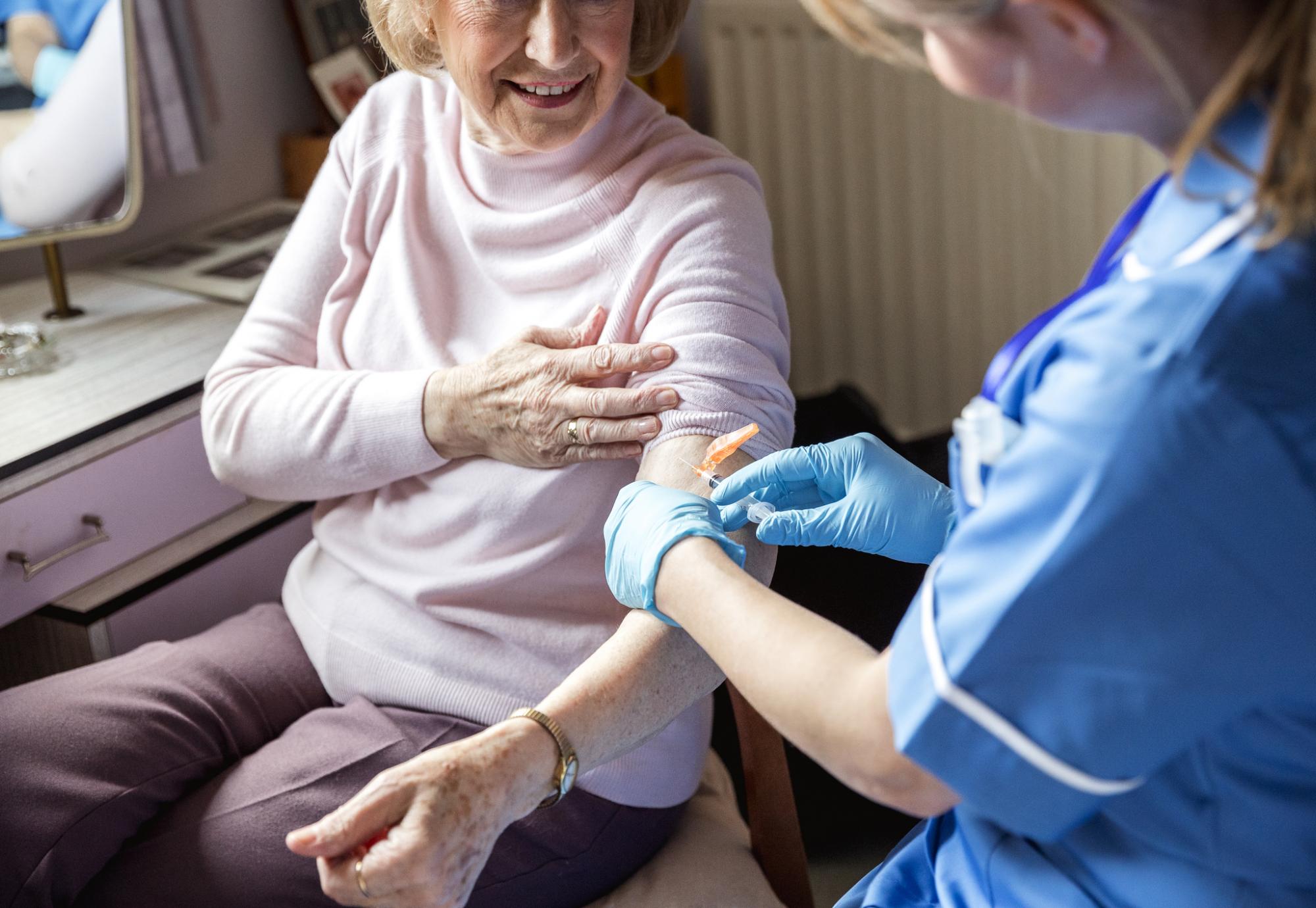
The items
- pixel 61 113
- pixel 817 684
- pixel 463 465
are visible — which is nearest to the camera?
pixel 817 684

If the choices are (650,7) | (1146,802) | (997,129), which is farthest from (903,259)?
(1146,802)

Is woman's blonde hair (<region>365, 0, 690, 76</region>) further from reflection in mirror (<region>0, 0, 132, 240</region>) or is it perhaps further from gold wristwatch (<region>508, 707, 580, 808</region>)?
gold wristwatch (<region>508, 707, 580, 808</region>)

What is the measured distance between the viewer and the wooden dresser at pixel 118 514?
5.23 feet

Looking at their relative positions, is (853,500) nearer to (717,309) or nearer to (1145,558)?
(717,309)

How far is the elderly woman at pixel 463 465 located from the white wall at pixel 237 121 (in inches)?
40.4

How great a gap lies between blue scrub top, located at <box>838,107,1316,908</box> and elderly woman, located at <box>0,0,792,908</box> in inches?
18.0

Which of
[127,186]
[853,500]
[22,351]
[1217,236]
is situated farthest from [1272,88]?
[127,186]

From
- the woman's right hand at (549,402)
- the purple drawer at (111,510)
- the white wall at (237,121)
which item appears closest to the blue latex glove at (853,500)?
the woman's right hand at (549,402)

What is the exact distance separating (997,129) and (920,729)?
6.33 feet

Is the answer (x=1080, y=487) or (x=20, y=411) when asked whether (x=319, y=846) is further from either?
(x=20, y=411)

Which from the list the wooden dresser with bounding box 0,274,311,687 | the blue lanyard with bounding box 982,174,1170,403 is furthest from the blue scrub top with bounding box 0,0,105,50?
the blue lanyard with bounding box 982,174,1170,403

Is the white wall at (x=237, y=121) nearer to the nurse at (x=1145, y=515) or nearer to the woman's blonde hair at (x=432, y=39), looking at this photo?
the woman's blonde hair at (x=432, y=39)

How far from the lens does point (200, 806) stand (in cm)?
132

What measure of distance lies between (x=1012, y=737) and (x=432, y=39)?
1.04 m
